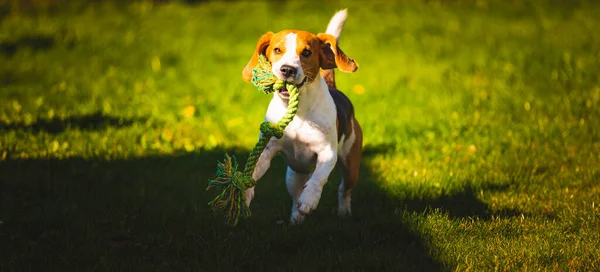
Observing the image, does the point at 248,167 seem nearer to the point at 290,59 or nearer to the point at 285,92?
the point at 285,92

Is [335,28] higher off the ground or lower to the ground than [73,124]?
higher

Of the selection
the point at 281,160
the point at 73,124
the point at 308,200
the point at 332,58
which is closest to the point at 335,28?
the point at 332,58

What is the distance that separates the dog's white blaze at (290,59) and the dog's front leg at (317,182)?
55 centimetres

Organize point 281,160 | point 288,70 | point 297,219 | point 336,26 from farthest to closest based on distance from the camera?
point 281,160 → point 336,26 → point 297,219 → point 288,70

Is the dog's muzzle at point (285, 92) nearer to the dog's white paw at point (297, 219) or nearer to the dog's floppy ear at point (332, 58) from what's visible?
the dog's floppy ear at point (332, 58)

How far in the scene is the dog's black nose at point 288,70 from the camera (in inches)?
152

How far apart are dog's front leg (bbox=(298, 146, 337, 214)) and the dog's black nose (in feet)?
1.92

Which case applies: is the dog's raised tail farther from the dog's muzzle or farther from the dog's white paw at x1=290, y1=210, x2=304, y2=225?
the dog's white paw at x1=290, y1=210, x2=304, y2=225

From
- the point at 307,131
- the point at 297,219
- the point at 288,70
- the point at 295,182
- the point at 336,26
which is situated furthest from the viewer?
the point at 336,26

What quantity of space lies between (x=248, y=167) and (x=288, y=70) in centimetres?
62

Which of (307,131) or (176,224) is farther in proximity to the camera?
(176,224)

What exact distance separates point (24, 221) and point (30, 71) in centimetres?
550

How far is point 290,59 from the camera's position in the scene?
3943mm

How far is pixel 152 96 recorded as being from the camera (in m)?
8.41
